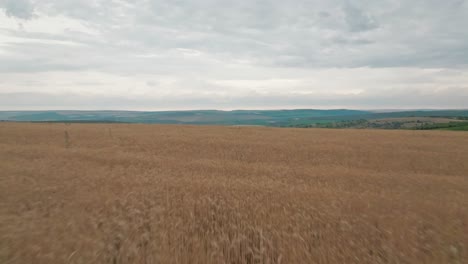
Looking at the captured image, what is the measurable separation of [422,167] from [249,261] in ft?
48.5

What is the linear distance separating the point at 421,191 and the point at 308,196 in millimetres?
4914

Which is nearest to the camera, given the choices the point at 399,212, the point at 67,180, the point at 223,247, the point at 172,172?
the point at 223,247

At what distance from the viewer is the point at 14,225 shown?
5.15 m

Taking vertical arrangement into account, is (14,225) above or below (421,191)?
above

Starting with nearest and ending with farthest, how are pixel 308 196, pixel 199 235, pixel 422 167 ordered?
pixel 199 235 → pixel 308 196 → pixel 422 167

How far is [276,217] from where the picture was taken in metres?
5.77

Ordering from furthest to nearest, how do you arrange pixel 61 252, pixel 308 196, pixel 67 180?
pixel 67 180
pixel 308 196
pixel 61 252

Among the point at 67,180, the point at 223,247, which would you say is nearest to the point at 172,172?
the point at 67,180

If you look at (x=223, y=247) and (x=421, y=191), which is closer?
(x=223, y=247)

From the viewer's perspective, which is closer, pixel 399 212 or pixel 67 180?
pixel 399 212

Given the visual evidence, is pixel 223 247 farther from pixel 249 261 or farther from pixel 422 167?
pixel 422 167

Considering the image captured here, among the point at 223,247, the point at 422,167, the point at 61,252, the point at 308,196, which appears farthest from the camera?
the point at 422,167

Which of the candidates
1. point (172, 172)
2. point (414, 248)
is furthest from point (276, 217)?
point (172, 172)

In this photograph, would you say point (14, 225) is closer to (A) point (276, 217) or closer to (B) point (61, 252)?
(B) point (61, 252)
